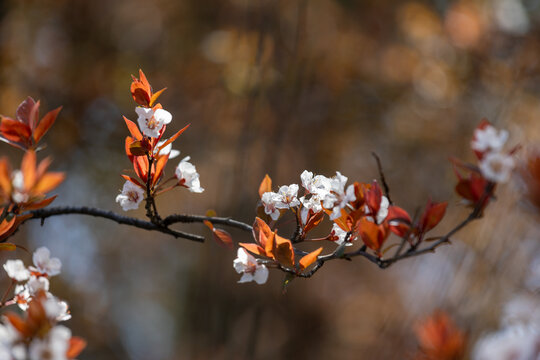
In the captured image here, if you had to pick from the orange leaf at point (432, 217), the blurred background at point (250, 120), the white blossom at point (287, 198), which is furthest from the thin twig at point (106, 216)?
the blurred background at point (250, 120)

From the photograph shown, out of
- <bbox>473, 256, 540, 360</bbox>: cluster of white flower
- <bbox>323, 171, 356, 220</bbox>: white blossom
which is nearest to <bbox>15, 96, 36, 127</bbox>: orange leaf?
<bbox>323, 171, 356, 220</bbox>: white blossom

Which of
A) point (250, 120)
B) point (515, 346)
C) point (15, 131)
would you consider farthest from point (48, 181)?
point (250, 120)

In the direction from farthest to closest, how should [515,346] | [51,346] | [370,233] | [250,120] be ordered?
[250,120] → [515,346] → [370,233] → [51,346]

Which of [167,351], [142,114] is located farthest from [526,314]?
[167,351]

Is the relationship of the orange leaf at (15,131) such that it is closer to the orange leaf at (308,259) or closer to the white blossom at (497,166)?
the orange leaf at (308,259)

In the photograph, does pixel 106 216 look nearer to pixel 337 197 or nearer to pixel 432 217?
pixel 337 197

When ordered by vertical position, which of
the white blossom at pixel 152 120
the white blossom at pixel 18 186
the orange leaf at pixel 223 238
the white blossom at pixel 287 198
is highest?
the white blossom at pixel 152 120
